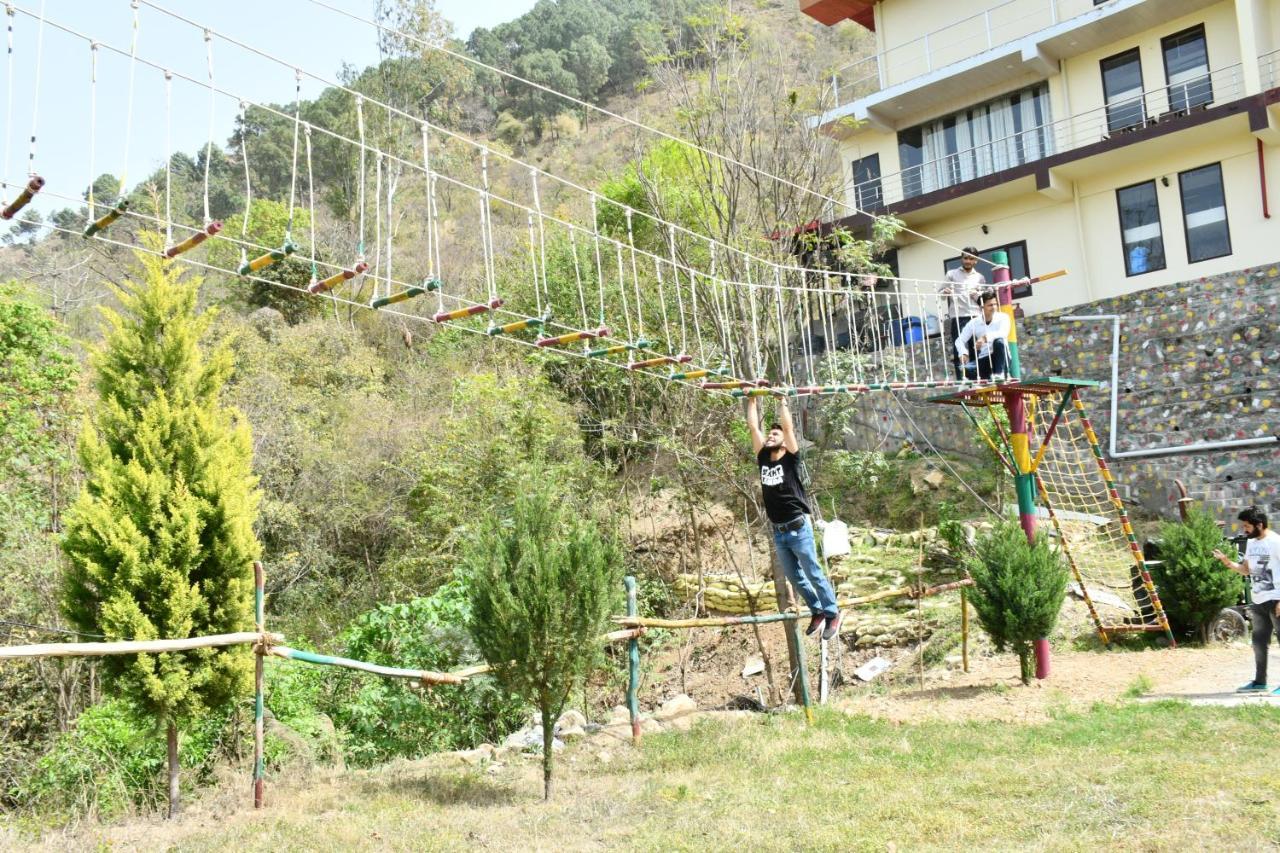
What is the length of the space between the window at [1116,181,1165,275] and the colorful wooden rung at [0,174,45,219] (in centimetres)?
1725

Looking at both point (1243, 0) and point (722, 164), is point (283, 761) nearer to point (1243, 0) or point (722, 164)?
point (722, 164)

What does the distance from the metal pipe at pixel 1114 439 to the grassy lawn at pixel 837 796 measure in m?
7.69

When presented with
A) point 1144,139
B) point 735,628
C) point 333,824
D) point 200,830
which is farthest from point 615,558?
→ point 1144,139

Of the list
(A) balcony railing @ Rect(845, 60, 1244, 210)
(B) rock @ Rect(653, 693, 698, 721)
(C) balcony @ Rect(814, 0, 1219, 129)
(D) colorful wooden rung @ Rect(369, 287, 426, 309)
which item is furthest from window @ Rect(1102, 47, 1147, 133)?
(D) colorful wooden rung @ Rect(369, 287, 426, 309)

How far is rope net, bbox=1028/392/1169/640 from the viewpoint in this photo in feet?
34.7

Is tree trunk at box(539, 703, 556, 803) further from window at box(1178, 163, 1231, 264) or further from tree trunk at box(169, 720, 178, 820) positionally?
window at box(1178, 163, 1231, 264)

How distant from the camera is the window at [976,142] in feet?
62.2

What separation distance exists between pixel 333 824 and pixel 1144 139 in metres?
16.0

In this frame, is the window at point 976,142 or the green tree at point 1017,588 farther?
→ the window at point 976,142

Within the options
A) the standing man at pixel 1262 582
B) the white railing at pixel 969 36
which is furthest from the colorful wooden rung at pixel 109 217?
the white railing at pixel 969 36

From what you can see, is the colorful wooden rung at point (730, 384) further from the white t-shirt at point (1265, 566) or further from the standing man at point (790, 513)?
the white t-shirt at point (1265, 566)

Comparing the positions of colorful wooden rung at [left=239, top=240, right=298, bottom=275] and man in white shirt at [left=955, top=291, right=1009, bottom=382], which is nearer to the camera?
colorful wooden rung at [left=239, top=240, right=298, bottom=275]

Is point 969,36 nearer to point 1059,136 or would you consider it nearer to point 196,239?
point 1059,136

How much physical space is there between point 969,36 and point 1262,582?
47.7 feet
